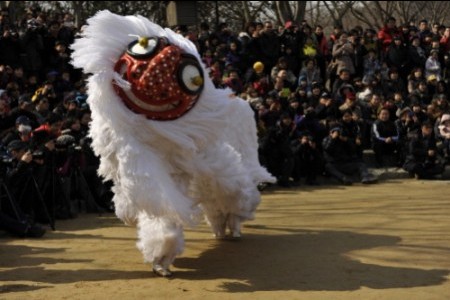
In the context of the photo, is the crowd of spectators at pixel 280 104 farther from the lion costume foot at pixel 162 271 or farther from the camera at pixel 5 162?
the lion costume foot at pixel 162 271

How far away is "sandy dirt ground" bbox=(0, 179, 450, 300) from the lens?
256 inches

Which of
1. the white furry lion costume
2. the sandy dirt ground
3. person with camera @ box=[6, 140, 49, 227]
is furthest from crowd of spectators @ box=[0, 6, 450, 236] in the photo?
the white furry lion costume

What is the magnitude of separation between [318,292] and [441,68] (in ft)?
42.6

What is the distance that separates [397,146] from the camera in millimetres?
15062

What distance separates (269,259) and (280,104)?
7716 millimetres

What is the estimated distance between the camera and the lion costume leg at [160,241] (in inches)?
271

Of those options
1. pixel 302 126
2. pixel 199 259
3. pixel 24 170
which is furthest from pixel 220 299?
pixel 302 126

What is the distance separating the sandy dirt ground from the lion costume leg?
15 cm

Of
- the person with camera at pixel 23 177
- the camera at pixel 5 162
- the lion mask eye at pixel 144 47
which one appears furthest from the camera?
the person with camera at pixel 23 177

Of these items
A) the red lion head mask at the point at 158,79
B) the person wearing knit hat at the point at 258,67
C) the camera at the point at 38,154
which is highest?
the person wearing knit hat at the point at 258,67

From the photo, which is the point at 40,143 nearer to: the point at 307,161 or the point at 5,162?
the point at 5,162

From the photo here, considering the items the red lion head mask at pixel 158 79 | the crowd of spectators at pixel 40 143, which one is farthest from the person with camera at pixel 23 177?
the red lion head mask at pixel 158 79

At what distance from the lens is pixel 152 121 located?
23.5 ft

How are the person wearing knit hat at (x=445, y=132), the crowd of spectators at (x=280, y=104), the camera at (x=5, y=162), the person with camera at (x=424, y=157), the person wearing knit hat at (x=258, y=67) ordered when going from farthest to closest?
the person wearing knit hat at (x=258, y=67) < the person wearing knit hat at (x=445, y=132) < the person with camera at (x=424, y=157) < the crowd of spectators at (x=280, y=104) < the camera at (x=5, y=162)
